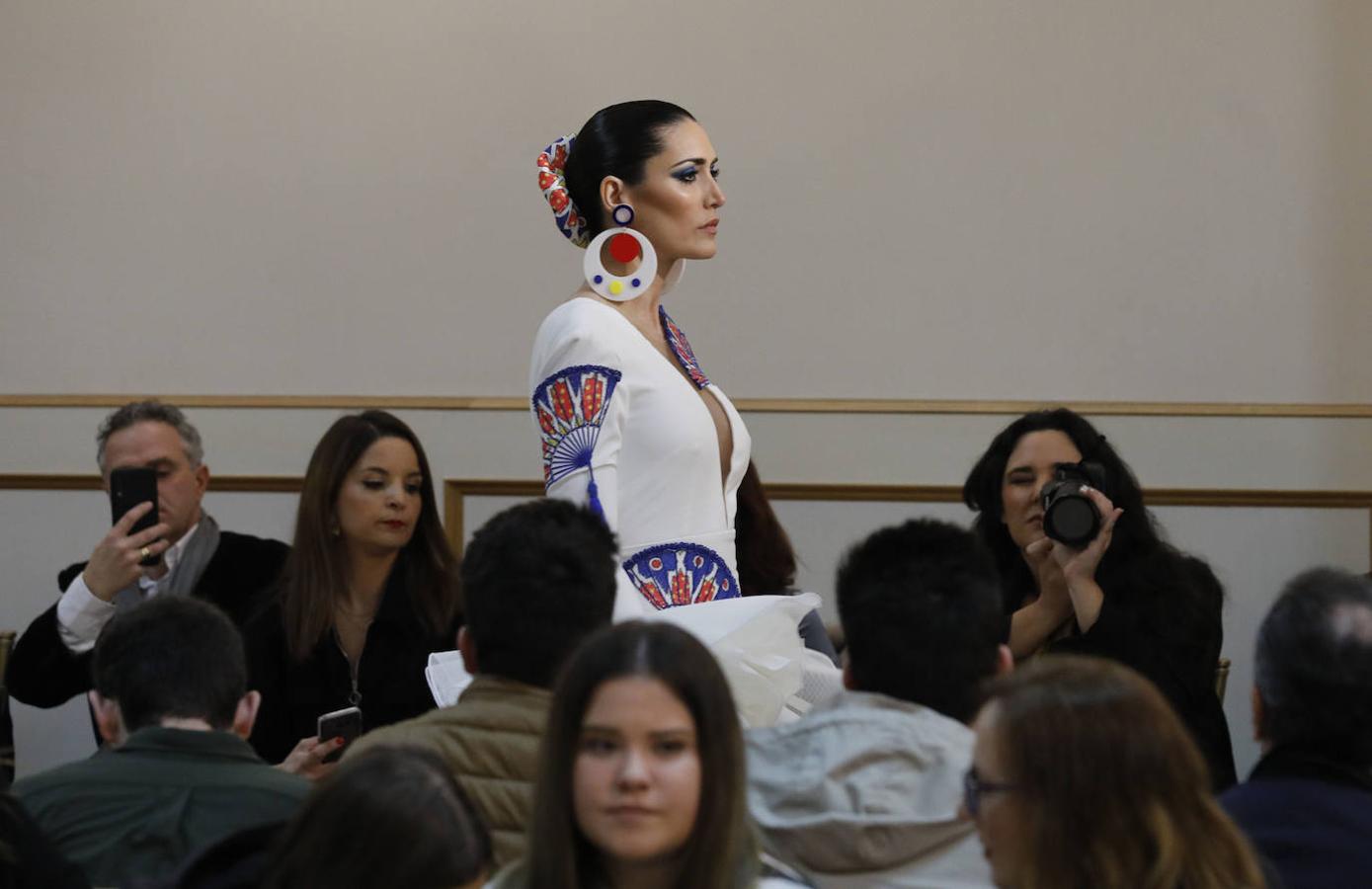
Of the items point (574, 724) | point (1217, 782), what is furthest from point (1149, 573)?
point (574, 724)

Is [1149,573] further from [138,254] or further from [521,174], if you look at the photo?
[138,254]

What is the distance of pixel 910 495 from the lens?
4234 millimetres

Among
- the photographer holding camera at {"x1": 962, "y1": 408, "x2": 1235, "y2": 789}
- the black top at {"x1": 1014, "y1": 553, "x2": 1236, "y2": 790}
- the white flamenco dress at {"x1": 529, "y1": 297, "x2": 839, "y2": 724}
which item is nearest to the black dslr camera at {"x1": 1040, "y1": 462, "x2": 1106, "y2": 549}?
the photographer holding camera at {"x1": 962, "y1": 408, "x2": 1235, "y2": 789}

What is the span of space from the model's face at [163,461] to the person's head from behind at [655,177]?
1217mm

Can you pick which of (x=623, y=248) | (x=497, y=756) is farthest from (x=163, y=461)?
(x=497, y=756)

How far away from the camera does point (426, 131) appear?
4379 millimetres

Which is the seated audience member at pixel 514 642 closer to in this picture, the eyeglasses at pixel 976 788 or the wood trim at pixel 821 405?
the eyeglasses at pixel 976 788

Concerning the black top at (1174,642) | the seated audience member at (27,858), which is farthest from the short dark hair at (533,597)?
the black top at (1174,642)

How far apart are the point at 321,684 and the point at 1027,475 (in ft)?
4.19

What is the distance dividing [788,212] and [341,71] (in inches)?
44.2

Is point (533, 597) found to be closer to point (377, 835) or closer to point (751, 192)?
point (377, 835)

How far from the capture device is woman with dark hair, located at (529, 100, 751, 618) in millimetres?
2609

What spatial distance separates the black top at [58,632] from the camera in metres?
3.36

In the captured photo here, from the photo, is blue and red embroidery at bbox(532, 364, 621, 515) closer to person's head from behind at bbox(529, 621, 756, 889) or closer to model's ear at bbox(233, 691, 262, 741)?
model's ear at bbox(233, 691, 262, 741)
